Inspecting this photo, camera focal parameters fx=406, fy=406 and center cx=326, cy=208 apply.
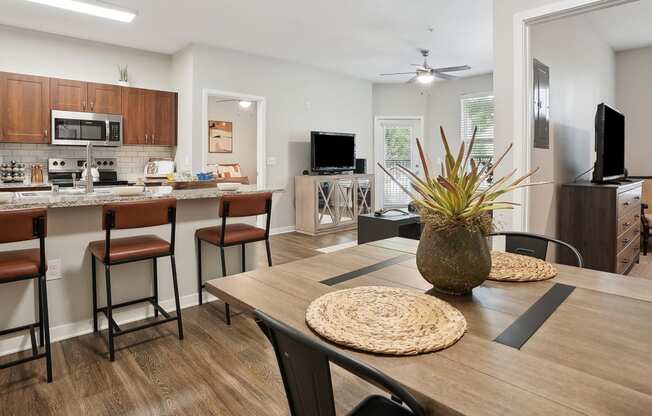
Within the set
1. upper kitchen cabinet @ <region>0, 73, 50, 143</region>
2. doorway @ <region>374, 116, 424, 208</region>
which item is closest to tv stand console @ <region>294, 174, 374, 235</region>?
doorway @ <region>374, 116, 424, 208</region>

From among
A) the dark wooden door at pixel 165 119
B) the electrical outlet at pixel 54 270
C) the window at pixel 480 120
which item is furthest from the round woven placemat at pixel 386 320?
the window at pixel 480 120

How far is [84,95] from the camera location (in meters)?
5.06

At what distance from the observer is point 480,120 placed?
746 centimetres

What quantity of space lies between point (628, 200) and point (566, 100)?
117 centimetres

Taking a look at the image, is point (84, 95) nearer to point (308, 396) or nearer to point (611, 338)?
point (308, 396)

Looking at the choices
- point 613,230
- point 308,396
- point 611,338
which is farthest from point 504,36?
point 308,396

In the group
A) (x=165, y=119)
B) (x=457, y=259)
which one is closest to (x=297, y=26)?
(x=165, y=119)

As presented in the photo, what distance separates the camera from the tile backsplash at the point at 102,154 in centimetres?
489

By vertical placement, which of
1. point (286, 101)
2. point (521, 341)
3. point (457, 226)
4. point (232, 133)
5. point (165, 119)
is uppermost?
point (286, 101)

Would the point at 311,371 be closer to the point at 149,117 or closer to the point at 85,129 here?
the point at 85,129

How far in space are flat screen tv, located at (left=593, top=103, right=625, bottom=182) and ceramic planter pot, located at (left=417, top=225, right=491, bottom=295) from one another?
3.23 metres

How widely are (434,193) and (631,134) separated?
645 cm

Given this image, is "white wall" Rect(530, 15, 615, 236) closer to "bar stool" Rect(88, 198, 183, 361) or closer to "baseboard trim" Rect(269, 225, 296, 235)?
"bar stool" Rect(88, 198, 183, 361)

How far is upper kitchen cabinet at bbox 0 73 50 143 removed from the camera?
4.55 m
